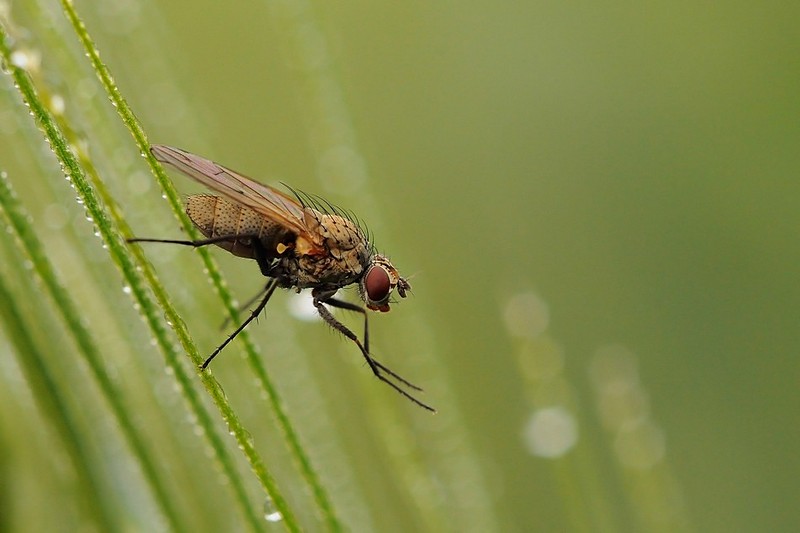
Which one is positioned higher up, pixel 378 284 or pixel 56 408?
pixel 378 284

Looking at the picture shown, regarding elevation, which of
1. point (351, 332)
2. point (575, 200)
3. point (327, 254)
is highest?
point (575, 200)

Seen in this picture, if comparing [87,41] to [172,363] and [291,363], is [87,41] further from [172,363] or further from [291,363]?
[291,363]

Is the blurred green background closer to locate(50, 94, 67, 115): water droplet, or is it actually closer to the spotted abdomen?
the spotted abdomen

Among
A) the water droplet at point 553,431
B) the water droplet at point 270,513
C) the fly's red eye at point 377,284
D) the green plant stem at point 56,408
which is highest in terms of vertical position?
the fly's red eye at point 377,284

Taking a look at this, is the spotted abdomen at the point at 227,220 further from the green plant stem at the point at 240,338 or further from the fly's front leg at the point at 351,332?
the green plant stem at the point at 240,338

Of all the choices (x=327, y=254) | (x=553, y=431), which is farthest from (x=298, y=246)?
(x=553, y=431)

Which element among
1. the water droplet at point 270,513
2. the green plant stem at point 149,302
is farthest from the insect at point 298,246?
the green plant stem at point 149,302

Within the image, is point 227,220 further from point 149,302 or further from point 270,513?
point 149,302

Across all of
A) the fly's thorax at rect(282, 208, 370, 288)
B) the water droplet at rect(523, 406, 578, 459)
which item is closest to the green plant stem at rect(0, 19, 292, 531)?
the water droplet at rect(523, 406, 578, 459)
